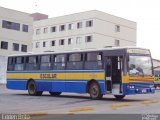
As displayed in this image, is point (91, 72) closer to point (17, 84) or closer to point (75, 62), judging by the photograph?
point (75, 62)

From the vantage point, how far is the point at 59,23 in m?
80.9

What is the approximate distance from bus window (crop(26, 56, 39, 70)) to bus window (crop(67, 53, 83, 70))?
10.8 feet

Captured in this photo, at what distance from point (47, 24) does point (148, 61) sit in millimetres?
61503

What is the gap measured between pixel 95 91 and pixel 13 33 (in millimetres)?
39333

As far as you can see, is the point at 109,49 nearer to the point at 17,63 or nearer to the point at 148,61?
the point at 148,61

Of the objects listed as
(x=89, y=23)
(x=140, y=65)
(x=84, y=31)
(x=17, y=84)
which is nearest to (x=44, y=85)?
(x=17, y=84)

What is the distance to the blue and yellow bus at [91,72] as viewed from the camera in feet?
74.5

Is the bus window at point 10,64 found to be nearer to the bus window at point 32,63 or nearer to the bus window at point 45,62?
the bus window at point 32,63

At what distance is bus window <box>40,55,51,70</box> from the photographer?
27.6 m

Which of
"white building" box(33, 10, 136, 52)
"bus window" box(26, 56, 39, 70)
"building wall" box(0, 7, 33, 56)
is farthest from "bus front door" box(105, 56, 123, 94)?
"white building" box(33, 10, 136, 52)

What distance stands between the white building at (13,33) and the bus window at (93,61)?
116ft

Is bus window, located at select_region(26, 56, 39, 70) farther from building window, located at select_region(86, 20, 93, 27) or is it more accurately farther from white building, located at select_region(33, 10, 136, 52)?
building window, located at select_region(86, 20, 93, 27)

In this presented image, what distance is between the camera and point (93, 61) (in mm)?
24312

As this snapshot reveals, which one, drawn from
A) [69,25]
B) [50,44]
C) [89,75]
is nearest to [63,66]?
[89,75]
